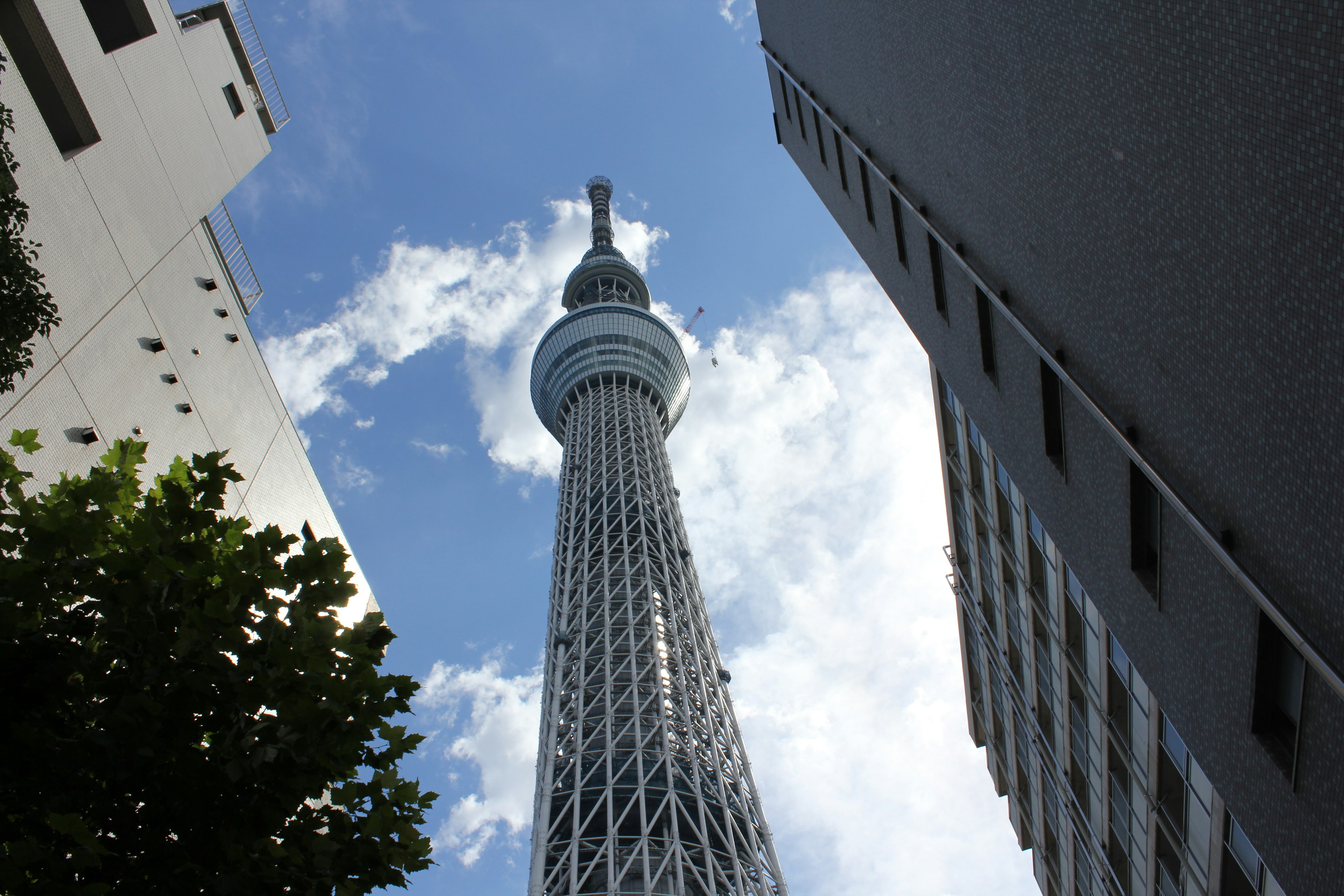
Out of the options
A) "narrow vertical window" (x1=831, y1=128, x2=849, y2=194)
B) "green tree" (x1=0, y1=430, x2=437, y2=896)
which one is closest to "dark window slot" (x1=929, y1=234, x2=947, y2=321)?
"narrow vertical window" (x1=831, y1=128, x2=849, y2=194)

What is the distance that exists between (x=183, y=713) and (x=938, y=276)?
49.6 ft

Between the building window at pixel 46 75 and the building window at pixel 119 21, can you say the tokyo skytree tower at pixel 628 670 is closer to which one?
the building window at pixel 46 75

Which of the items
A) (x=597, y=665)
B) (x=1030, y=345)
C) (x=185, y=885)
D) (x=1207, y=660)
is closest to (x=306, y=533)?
(x=185, y=885)

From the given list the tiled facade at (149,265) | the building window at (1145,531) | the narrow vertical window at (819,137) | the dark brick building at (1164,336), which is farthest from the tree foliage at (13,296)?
the narrow vertical window at (819,137)

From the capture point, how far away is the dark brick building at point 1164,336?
7098mm

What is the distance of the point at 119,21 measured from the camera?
46.5 feet

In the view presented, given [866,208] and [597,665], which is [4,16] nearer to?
[866,208]

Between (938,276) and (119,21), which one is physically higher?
(119,21)

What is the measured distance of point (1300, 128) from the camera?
6.64m

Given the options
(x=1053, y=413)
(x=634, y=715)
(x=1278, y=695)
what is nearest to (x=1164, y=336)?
(x=1053, y=413)

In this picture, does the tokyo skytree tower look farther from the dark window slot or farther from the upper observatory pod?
the dark window slot

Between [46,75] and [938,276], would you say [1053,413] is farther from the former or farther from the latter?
[46,75]

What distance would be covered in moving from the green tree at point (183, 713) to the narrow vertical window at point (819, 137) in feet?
67.4

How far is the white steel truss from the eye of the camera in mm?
35406
